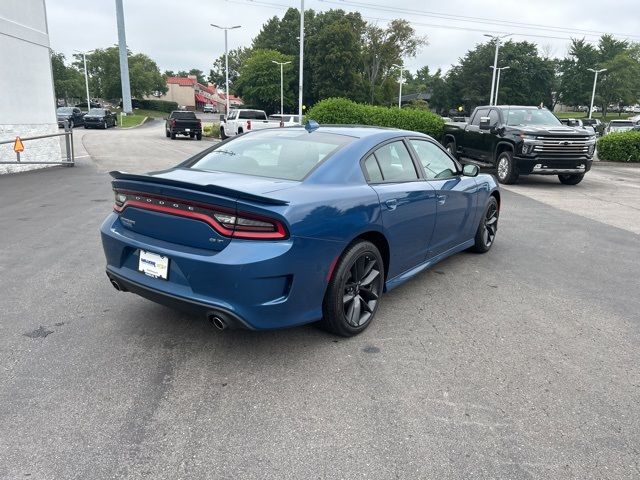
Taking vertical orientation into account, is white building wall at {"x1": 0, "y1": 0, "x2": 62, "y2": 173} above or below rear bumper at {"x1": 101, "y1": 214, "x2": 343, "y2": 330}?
above

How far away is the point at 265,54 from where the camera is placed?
216 ft

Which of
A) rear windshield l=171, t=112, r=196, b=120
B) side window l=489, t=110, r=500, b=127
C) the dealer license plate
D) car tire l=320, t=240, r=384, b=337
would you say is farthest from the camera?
rear windshield l=171, t=112, r=196, b=120

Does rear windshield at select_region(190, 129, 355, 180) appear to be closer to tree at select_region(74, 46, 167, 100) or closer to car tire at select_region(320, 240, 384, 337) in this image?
car tire at select_region(320, 240, 384, 337)

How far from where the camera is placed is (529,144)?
493 inches

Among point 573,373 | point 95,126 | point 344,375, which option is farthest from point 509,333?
point 95,126

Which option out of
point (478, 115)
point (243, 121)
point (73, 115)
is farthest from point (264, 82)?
point (478, 115)

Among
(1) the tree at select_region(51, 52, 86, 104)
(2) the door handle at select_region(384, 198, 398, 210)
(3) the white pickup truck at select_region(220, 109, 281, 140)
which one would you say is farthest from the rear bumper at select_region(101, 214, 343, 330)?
(1) the tree at select_region(51, 52, 86, 104)

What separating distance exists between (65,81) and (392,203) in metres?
80.8

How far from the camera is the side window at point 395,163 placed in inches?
168

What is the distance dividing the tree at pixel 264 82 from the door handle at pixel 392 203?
206ft

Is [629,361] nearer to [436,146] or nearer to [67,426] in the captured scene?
[436,146]

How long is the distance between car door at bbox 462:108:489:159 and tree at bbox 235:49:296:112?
2048 inches

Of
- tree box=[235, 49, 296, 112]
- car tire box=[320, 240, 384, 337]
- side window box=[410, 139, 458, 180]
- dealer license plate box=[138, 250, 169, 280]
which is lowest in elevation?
car tire box=[320, 240, 384, 337]

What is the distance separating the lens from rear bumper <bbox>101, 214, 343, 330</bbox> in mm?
3072
